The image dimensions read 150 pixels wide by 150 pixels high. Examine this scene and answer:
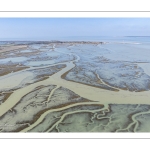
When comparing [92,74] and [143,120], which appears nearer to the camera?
[143,120]

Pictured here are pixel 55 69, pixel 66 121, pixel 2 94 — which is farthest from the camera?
pixel 55 69

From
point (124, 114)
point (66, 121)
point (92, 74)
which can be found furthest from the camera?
point (92, 74)
